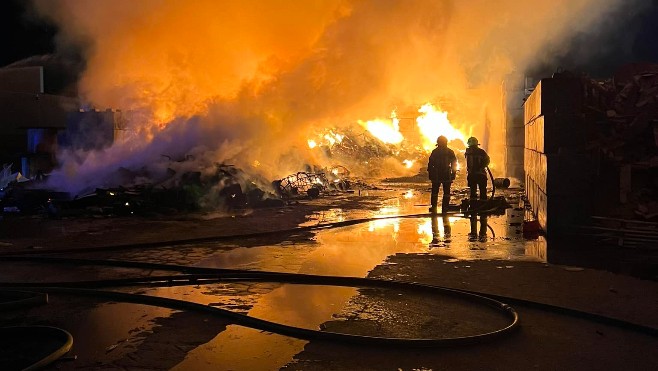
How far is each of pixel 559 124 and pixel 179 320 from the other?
7.35 m

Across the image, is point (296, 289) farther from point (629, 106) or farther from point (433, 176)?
point (433, 176)

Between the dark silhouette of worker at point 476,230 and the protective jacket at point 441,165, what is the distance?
153 cm

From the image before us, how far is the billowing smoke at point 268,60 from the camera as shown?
15680 mm

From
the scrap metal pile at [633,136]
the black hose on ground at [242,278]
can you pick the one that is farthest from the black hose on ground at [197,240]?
the scrap metal pile at [633,136]

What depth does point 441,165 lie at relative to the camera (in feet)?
49.9

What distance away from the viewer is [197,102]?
17125mm

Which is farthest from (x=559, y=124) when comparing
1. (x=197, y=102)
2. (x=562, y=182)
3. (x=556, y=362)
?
(x=197, y=102)

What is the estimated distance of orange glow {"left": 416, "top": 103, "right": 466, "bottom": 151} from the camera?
3300cm

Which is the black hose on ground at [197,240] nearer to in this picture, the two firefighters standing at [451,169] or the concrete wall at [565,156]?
the two firefighters standing at [451,169]

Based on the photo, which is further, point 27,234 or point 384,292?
point 27,234

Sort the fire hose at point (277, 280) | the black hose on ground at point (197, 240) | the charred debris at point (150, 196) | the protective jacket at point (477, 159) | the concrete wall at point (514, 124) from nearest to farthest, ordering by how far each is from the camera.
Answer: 1. the fire hose at point (277, 280)
2. the black hose on ground at point (197, 240)
3. the protective jacket at point (477, 159)
4. the charred debris at point (150, 196)
5. the concrete wall at point (514, 124)

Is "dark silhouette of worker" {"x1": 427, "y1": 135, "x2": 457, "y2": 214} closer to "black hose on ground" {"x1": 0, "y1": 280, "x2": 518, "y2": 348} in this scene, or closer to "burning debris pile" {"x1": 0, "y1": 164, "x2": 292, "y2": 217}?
"burning debris pile" {"x1": 0, "y1": 164, "x2": 292, "y2": 217}

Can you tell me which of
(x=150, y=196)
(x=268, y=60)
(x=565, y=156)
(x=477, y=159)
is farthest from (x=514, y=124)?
(x=150, y=196)

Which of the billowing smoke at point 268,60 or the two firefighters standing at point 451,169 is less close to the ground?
the billowing smoke at point 268,60
